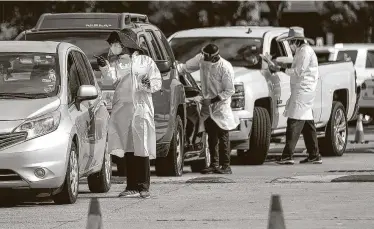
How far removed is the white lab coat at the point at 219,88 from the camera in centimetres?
1875

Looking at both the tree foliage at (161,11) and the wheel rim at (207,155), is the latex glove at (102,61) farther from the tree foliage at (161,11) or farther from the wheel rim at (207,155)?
the tree foliage at (161,11)

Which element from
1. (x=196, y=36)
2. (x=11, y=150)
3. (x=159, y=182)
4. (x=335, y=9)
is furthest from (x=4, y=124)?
(x=335, y=9)

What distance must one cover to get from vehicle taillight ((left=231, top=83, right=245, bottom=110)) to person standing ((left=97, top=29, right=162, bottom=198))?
5.21 m

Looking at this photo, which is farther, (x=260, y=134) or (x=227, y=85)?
(x=260, y=134)

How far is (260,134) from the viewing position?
2052 centimetres

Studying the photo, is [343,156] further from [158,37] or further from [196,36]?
[158,37]

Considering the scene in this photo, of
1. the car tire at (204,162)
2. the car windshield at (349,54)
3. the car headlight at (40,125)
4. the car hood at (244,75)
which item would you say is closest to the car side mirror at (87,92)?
the car headlight at (40,125)

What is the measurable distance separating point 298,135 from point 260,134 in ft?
2.48

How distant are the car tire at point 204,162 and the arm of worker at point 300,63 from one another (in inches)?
69.5

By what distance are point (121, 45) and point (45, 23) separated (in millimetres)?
3648

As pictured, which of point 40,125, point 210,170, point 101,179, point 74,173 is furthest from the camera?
point 210,170

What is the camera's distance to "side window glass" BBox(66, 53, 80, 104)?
581 inches

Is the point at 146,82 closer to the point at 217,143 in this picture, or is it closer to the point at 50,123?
the point at 50,123

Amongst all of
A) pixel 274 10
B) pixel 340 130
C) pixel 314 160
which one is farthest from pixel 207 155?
pixel 274 10
